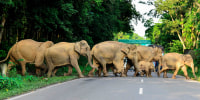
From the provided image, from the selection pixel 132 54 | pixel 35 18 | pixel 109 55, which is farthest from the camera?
pixel 132 54

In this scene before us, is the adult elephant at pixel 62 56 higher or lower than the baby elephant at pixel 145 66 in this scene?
higher

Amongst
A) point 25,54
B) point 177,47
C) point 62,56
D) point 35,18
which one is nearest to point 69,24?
point 35,18

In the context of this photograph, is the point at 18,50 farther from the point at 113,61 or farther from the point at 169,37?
the point at 169,37

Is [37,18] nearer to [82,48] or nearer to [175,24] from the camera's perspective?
[82,48]

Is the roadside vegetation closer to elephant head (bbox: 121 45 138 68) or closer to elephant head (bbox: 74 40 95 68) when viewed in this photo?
elephant head (bbox: 74 40 95 68)

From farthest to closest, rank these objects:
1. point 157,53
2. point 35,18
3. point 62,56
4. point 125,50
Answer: point 157,53
point 125,50
point 35,18
point 62,56

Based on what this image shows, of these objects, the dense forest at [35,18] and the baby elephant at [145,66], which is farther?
the baby elephant at [145,66]

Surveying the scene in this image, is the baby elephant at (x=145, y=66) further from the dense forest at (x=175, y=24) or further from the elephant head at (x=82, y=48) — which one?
the dense forest at (x=175, y=24)

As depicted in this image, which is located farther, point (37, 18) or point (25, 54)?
point (37, 18)

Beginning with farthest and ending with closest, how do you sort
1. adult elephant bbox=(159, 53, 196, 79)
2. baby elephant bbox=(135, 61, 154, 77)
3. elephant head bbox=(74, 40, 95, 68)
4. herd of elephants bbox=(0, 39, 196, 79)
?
baby elephant bbox=(135, 61, 154, 77) → adult elephant bbox=(159, 53, 196, 79) → elephant head bbox=(74, 40, 95, 68) → herd of elephants bbox=(0, 39, 196, 79)

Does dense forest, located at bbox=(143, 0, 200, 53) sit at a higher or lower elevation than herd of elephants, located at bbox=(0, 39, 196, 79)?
higher

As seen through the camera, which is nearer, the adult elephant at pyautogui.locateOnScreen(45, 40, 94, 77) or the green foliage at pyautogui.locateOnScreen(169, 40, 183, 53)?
the adult elephant at pyautogui.locateOnScreen(45, 40, 94, 77)

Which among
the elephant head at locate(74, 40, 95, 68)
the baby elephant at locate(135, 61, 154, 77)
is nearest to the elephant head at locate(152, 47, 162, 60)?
the baby elephant at locate(135, 61, 154, 77)

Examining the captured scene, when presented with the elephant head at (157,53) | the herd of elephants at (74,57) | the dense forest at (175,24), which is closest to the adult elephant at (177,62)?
the herd of elephants at (74,57)
